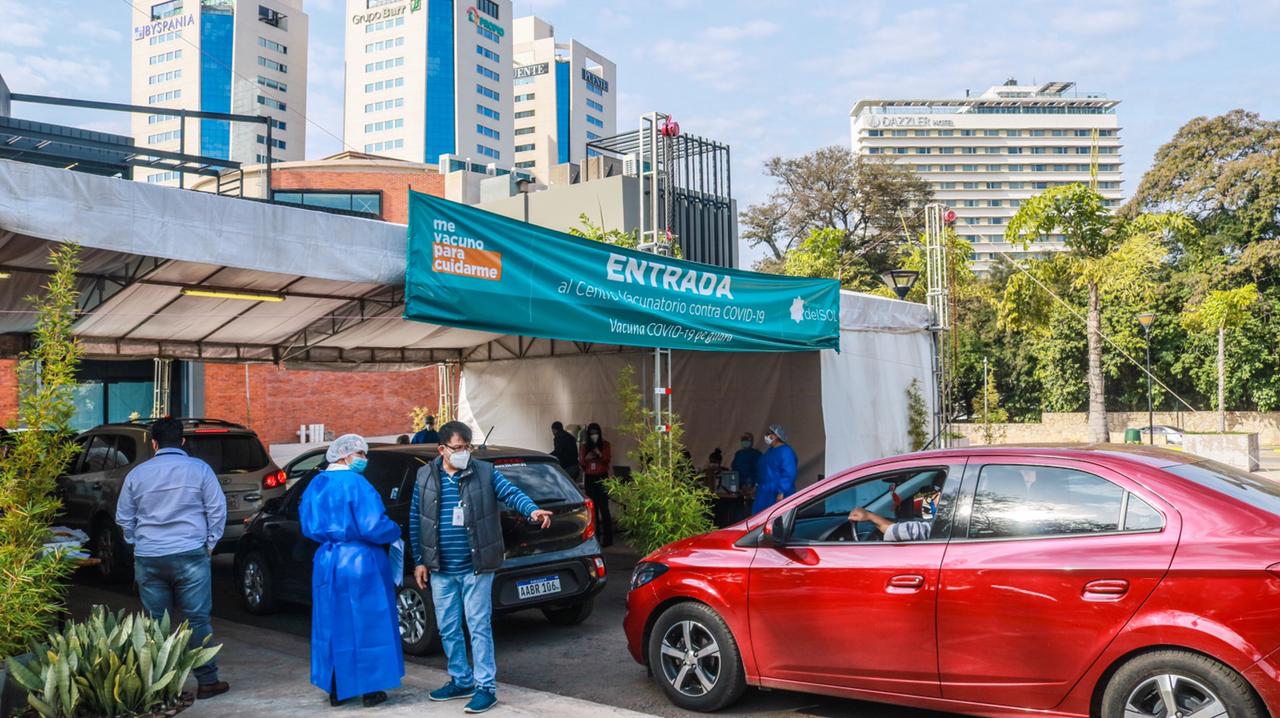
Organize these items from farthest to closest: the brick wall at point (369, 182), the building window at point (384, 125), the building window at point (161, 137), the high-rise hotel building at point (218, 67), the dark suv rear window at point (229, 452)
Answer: the building window at point (384, 125)
the building window at point (161, 137)
the high-rise hotel building at point (218, 67)
the brick wall at point (369, 182)
the dark suv rear window at point (229, 452)

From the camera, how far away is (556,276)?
8.73 m

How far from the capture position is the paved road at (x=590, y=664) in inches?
223

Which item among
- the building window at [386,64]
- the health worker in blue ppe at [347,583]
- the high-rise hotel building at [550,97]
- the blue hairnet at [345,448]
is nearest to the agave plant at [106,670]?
the health worker in blue ppe at [347,583]

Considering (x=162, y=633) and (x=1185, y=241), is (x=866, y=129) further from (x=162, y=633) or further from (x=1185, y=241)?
(x=162, y=633)

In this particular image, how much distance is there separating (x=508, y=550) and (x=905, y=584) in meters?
3.18

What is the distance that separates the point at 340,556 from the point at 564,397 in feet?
36.0

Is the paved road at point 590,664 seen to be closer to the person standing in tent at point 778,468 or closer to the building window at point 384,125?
the person standing in tent at point 778,468

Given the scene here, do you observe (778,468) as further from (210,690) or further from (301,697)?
(210,690)

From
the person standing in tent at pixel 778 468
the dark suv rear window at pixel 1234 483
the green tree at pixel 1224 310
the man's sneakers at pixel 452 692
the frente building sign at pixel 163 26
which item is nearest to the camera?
the dark suv rear window at pixel 1234 483

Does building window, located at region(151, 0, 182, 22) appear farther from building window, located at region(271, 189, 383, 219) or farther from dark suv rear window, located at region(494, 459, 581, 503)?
dark suv rear window, located at region(494, 459, 581, 503)

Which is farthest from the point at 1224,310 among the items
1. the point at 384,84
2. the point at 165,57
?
the point at 165,57

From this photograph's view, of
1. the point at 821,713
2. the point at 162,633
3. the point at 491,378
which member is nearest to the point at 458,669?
the point at 162,633

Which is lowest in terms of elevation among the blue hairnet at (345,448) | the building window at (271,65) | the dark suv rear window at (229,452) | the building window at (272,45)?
the dark suv rear window at (229,452)

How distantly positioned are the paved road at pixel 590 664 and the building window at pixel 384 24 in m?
111
